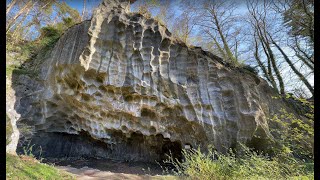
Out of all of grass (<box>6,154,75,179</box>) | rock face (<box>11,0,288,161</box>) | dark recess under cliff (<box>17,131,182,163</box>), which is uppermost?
rock face (<box>11,0,288,161</box>)

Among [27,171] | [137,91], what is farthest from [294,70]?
[27,171]

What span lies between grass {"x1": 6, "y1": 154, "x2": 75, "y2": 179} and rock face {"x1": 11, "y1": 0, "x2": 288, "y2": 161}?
3.44 meters

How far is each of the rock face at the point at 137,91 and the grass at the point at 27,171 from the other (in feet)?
11.3

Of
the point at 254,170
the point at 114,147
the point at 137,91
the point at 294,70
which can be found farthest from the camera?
the point at 294,70

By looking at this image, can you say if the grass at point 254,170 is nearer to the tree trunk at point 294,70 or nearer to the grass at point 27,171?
the grass at point 27,171

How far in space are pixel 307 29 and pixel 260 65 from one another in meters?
3.94

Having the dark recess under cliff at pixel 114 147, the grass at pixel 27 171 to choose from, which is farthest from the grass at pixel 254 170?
the dark recess under cliff at pixel 114 147

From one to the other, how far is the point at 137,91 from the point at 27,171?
4.55m

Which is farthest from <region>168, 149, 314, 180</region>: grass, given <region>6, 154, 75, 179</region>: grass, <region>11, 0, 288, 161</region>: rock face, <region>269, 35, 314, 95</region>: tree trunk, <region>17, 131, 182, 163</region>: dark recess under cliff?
<region>17, 131, 182, 163</region>: dark recess under cliff

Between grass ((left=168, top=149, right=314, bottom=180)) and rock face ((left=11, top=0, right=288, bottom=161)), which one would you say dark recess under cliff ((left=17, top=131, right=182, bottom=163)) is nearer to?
rock face ((left=11, top=0, right=288, bottom=161))

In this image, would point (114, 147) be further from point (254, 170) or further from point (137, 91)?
point (254, 170)

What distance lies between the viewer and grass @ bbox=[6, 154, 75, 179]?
469 cm

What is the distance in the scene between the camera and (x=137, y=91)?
8609 millimetres
